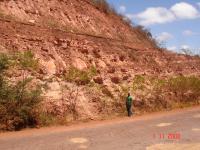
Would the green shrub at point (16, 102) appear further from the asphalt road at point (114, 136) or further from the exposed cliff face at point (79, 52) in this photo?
the exposed cliff face at point (79, 52)

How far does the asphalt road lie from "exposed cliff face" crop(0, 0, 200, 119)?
2.68m

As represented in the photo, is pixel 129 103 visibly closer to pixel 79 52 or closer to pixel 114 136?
pixel 79 52

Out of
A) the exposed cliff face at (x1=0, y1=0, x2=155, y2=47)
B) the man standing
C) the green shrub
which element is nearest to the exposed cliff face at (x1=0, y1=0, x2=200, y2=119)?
the exposed cliff face at (x1=0, y1=0, x2=155, y2=47)

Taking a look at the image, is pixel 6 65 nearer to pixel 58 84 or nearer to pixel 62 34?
pixel 58 84

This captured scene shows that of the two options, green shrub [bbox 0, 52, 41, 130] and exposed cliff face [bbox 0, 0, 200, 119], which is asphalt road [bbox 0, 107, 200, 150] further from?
exposed cliff face [bbox 0, 0, 200, 119]

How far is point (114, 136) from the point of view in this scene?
17000 millimetres

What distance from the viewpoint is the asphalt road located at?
49.4ft

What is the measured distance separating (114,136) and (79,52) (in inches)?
403

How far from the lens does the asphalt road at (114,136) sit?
49.4ft

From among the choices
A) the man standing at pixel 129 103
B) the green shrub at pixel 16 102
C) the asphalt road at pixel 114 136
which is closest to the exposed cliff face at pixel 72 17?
the green shrub at pixel 16 102

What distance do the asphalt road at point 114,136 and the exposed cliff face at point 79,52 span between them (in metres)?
2.68

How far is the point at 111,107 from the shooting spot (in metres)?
24.2

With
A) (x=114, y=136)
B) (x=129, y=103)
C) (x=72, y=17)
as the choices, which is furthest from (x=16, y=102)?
(x=72, y=17)

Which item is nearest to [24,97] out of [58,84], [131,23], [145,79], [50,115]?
[50,115]
